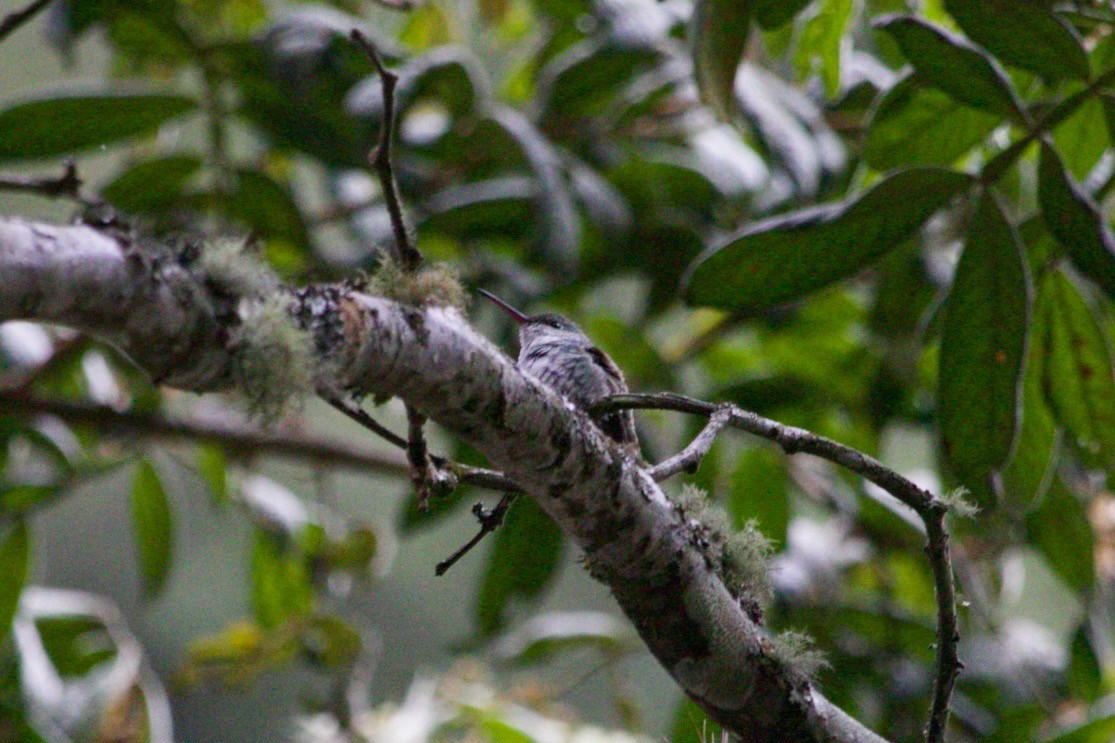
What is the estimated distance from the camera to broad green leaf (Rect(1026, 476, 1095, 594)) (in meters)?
1.88

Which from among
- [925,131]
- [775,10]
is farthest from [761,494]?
[775,10]

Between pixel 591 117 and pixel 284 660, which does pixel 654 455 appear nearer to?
pixel 591 117

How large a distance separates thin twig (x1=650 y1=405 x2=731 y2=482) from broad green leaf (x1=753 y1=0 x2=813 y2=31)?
590 mm

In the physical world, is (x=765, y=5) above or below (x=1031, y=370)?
above

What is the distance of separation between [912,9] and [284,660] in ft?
6.36

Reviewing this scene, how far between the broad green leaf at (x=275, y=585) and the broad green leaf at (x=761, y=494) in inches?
42.9

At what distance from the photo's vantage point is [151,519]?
2.57 m

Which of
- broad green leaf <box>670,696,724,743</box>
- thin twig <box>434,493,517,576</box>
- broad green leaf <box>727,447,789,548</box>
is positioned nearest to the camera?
thin twig <box>434,493,517,576</box>

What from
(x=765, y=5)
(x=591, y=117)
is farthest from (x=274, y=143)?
(x=765, y=5)

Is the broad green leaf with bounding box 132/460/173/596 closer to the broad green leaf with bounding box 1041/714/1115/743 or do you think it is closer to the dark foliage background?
the dark foliage background

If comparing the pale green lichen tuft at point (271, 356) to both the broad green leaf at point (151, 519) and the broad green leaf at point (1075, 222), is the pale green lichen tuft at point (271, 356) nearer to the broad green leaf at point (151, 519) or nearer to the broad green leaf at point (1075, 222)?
the broad green leaf at point (1075, 222)

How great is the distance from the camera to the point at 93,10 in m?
1.91

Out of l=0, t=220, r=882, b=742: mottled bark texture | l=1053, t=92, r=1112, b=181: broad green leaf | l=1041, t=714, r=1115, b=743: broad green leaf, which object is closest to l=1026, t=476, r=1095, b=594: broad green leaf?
l=1041, t=714, r=1115, b=743: broad green leaf

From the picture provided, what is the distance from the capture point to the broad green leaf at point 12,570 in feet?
7.29
